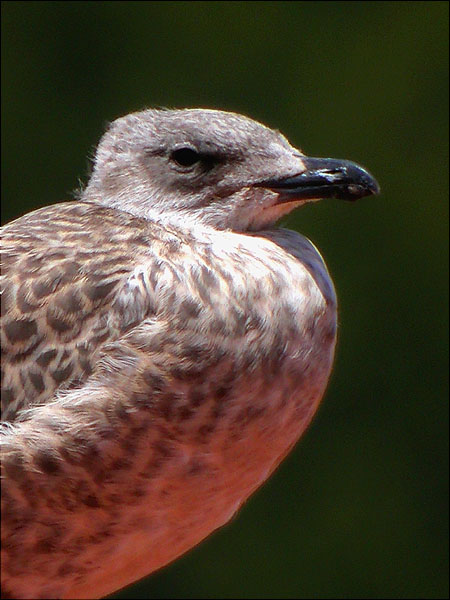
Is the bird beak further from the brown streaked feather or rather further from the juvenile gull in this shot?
the brown streaked feather

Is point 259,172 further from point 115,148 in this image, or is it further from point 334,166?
point 115,148

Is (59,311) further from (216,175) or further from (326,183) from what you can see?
(326,183)

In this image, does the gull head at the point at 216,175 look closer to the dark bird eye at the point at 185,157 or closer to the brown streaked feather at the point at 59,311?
the dark bird eye at the point at 185,157

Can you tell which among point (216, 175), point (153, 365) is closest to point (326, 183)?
point (216, 175)

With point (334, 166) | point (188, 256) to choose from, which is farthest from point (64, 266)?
point (334, 166)

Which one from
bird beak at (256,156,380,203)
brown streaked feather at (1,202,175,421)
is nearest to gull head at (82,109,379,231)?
bird beak at (256,156,380,203)

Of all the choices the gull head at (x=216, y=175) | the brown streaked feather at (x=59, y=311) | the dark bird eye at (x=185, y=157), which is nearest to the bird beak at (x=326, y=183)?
the gull head at (x=216, y=175)
